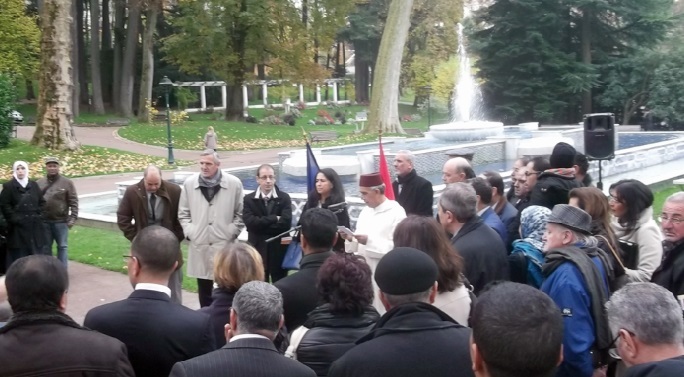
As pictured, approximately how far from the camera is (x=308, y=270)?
15.1ft

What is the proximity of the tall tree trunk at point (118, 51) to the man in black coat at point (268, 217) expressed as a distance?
136 feet

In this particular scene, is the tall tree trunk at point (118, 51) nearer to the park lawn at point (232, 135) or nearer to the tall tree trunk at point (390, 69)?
the park lawn at point (232, 135)

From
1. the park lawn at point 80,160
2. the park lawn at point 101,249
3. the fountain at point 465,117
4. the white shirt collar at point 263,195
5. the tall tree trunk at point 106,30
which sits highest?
the tall tree trunk at point 106,30

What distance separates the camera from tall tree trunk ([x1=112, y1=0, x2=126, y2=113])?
4869 cm

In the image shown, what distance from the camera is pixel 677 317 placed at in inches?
118

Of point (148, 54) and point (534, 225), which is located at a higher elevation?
point (148, 54)

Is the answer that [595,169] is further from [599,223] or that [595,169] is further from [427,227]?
[427,227]

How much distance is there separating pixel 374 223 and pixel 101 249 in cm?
706

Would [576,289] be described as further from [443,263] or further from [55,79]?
[55,79]

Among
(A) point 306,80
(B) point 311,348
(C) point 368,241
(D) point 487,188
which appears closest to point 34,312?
(B) point 311,348

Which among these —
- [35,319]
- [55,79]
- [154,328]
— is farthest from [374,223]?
[55,79]

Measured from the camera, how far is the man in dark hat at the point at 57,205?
986 centimetres

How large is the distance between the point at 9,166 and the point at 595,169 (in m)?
16.6

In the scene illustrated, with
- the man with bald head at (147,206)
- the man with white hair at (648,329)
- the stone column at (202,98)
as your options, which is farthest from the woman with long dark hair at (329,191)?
the stone column at (202,98)
